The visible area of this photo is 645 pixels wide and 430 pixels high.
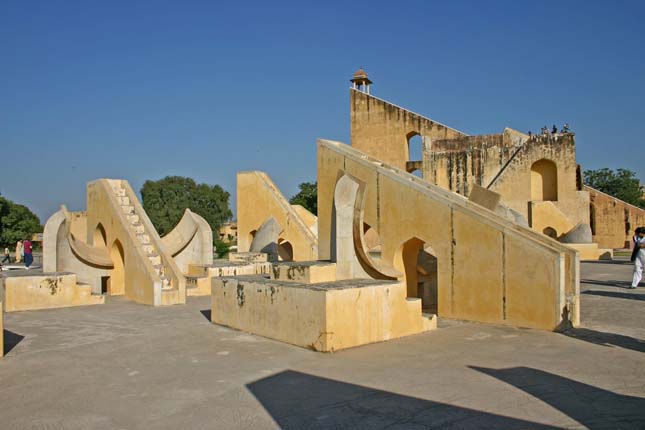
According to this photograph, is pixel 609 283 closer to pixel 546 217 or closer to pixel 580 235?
pixel 580 235

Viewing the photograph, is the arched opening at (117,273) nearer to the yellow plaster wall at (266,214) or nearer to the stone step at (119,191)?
the stone step at (119,191)

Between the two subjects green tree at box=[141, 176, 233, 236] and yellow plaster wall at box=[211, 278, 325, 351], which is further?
green tree at box=[141, 176, 233, 236]

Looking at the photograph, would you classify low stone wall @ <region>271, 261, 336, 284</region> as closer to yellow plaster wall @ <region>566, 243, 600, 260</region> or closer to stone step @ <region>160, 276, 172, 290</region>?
stone step @ <region>160, 276, 172, 290</region>

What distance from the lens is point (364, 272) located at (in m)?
9.04

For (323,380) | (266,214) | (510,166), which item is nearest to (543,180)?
(510,166)

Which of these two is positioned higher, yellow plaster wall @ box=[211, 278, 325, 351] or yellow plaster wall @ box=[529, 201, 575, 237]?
yellow plaster wall @ box=[529, 201, 575, 237]

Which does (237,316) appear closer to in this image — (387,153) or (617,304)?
(617,304)

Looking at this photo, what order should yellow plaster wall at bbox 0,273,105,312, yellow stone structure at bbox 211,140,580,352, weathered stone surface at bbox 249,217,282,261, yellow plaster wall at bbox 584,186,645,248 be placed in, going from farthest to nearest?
yellow plaster wall at bbox 584,186,645,248 < weathered stone surface at bbox 249,217,282,261 < yellow plaster wall at bbox 0,273,105,312 < yellow stone structure at bbox 211,140,580,352

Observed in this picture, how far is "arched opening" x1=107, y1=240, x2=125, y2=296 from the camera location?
44.0 feet

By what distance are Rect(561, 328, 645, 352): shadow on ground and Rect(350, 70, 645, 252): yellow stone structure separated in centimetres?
1444

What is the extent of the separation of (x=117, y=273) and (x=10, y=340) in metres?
5.85

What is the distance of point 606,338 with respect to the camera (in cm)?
729

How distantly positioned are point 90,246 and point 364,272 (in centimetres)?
806

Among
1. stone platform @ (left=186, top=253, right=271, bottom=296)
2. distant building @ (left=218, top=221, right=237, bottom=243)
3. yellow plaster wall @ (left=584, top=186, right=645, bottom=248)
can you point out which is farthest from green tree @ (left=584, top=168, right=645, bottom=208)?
stone platform @ (left=186, top=253, right=271, bottom=296)
